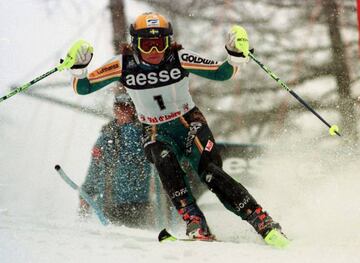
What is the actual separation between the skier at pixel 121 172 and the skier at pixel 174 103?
201 centimetres

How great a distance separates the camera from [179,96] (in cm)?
430

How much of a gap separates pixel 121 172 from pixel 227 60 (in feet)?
8.81

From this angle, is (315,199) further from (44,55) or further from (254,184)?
(44,55)

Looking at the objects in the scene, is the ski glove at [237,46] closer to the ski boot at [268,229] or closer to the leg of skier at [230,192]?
the leg of skier at [230,192]

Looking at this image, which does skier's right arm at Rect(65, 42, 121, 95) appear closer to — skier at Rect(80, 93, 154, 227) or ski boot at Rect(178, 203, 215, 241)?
ski boot at Rect(178, 203, 215, 241)

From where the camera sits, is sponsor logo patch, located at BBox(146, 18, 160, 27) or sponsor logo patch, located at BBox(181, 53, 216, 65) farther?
sponsor logo patch, located at BBox(181, 53, 216, 65)

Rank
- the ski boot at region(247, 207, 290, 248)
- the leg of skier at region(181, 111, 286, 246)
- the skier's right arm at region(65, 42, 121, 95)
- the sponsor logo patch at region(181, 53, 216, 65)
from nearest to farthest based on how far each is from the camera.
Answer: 1. the ski boot at region(247, 207, 290, 248)
2. the leg of skier at region(181, 111, 286, 246)
3. the skier's right arm at region(65, 42, 121, 95)
4. the sponsor logo patch at region(181, 53, 216, 65)

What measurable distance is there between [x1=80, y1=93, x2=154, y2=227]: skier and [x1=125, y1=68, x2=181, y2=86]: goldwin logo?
2.12 m

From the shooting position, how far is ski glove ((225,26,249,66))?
3.91 metres

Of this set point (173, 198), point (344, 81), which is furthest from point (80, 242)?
point (344, 81)

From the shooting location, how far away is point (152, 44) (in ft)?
13.2

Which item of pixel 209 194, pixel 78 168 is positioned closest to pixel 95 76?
pixel 78 168

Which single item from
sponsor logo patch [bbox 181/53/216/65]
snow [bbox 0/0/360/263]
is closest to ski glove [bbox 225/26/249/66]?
sponsor logo patch [bbox 181/53/216/65]

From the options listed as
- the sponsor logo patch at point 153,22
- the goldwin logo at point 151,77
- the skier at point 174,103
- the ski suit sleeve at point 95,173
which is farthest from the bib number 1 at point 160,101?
the ski suit sleeve at point 95,173
